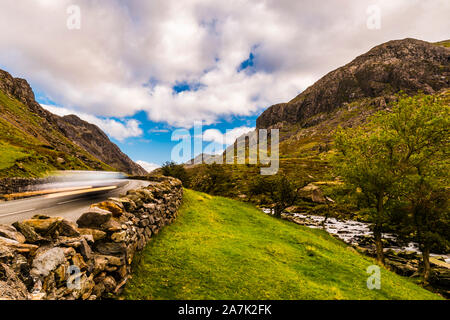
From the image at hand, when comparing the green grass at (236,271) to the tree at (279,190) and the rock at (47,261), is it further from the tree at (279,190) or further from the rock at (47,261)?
the tree at (279,190)

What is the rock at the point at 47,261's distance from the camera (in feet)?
14.3

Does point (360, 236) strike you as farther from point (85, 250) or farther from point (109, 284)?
point (85, 250)

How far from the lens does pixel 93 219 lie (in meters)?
7.27

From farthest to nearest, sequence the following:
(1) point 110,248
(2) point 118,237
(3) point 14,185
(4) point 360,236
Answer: (4) point 360,236 < (3) point 14,185 < (2) point 118,237 < (1) point 110,248

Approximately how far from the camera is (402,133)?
68.5 feet

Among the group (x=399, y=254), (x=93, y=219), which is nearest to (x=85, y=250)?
(x=93, y=219)

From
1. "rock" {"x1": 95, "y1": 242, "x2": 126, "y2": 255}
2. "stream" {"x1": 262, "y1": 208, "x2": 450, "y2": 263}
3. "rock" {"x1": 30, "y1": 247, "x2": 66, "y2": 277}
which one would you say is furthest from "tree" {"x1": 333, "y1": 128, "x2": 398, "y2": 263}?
"rock" {"x1": 30, "y1": 247, "x2": 66, "y2": 277}

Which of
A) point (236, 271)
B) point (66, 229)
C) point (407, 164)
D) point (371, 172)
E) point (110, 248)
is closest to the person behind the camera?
point (66, 229)

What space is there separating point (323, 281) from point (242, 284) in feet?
14.2

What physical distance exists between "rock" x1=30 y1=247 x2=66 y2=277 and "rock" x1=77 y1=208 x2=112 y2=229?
2.25 meters

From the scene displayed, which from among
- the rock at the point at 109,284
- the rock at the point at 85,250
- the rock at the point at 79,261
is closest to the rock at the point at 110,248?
the rock at the point at 109,284

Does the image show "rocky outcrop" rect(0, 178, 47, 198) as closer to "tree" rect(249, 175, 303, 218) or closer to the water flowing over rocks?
"tree" rect(249, 175, 303, 218)

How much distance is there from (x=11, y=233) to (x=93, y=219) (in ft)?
8.64
